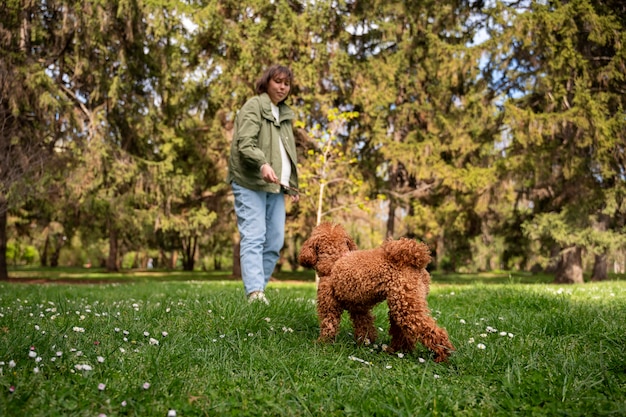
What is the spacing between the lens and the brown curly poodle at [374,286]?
2699mm

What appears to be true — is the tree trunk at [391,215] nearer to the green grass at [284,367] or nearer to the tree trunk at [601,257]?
the tree trunk at [601,257]

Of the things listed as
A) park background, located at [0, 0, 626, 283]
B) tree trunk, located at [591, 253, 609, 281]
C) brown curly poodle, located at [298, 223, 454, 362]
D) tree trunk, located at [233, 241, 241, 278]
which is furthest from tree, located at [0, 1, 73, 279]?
tree trunk, located at [591, 253, 609, 281]

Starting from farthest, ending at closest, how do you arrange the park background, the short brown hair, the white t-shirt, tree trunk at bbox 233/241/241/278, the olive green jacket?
tree trunk at bbox 233/241/241/278 → the park background → the white t-shirt → the short brown hair → the olive green jacket

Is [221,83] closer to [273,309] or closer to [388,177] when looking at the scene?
[388,177]

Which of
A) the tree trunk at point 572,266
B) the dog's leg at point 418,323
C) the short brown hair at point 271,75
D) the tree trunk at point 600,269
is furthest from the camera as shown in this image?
the tree trunk at point 600,269

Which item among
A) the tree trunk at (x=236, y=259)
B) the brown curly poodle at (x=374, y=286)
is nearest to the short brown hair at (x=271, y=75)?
the brown curly poodle at (x=374, y=286)

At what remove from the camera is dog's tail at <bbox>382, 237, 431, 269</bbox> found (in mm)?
2746

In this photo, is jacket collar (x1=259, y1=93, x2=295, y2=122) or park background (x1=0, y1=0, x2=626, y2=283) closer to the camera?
jacket collar (x1=259, y1=93, x2=295, y2=122)

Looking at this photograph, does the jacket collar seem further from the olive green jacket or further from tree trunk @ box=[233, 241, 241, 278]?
tree trunk @ box=[233, 241, 241, 278]

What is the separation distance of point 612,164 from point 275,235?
1171 centimetres

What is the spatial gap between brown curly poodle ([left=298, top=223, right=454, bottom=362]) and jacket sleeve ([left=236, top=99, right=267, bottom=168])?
1.16 metres

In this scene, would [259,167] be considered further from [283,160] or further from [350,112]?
[350,112]

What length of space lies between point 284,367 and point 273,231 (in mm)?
2383

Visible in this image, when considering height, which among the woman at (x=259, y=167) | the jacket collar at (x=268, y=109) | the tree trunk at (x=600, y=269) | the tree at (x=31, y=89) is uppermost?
the tree at (x=31, y=89)
